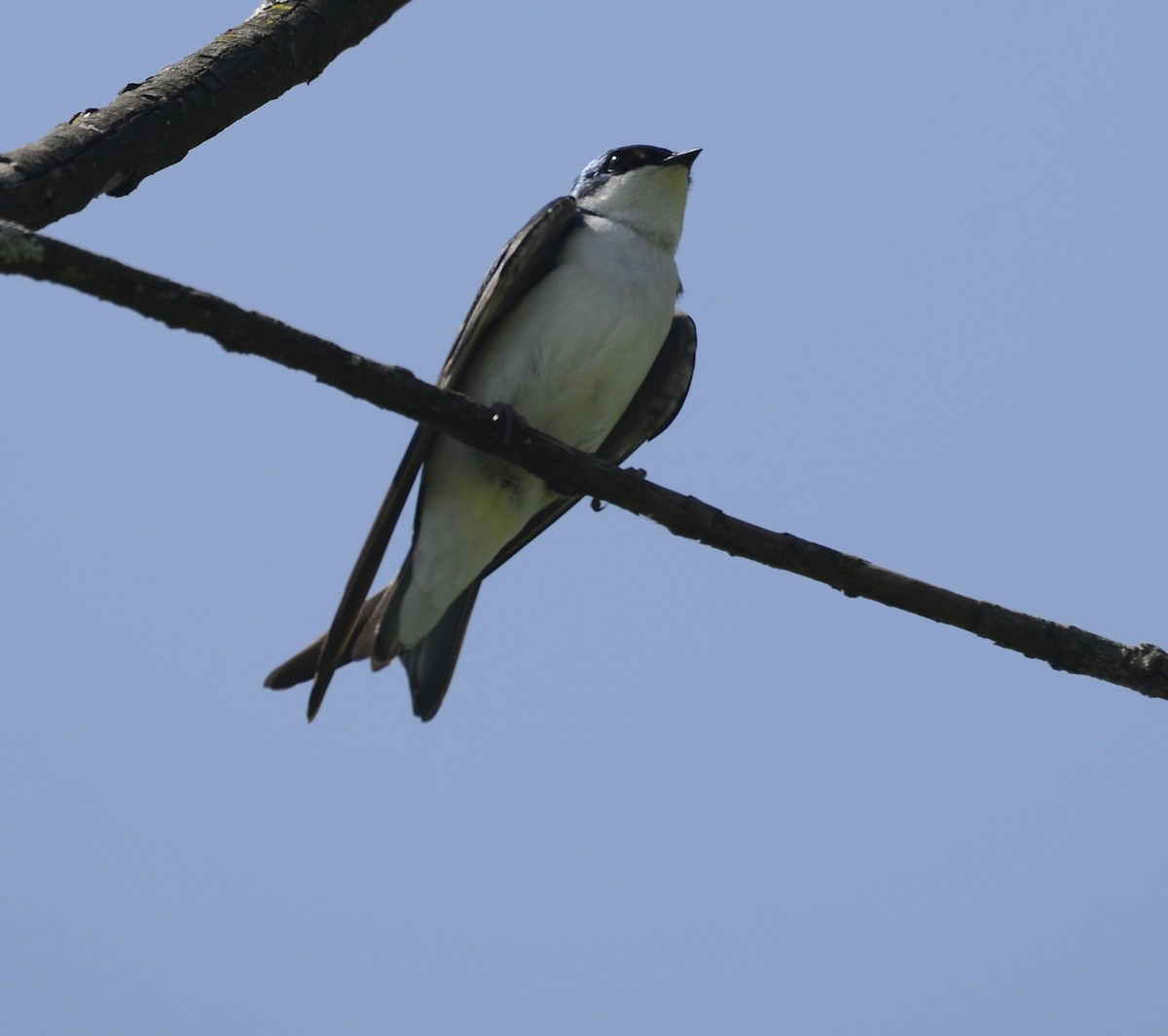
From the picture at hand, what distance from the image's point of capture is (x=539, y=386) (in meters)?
5.23

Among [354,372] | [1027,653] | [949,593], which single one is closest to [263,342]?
[354,372]

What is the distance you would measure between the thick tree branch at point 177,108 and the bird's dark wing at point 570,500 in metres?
1.92

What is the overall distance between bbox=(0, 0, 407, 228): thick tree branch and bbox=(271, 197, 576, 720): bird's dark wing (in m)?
1.07

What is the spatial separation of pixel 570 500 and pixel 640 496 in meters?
1.85

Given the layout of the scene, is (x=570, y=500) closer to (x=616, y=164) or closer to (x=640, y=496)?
(x=616, y=164)

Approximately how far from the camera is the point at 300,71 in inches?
169

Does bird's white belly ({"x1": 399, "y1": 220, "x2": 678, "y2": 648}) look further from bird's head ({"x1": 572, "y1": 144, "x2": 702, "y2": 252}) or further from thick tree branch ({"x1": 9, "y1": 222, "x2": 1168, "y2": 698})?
thick tree branch ({"x1": 9, "y1": 222, "x2": 1168, "y2": 698})

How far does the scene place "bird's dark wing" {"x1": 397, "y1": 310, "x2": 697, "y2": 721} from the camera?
5.58 metres

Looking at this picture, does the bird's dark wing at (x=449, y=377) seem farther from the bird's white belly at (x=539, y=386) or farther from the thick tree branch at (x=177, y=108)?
the thick tree branch at (x=177, y=108)

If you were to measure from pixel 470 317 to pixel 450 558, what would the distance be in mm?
935

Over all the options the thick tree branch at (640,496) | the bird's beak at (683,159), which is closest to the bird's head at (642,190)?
the bird's beak at (683,159)

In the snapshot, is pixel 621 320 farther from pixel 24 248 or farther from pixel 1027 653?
pixel 24 248

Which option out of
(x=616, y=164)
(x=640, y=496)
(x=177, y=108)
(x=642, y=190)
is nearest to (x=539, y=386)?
(x=642, y=190)

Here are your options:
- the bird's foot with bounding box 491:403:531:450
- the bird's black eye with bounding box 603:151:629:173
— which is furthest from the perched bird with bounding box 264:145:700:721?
the bird's foot with bounding box 491:403:531:450
